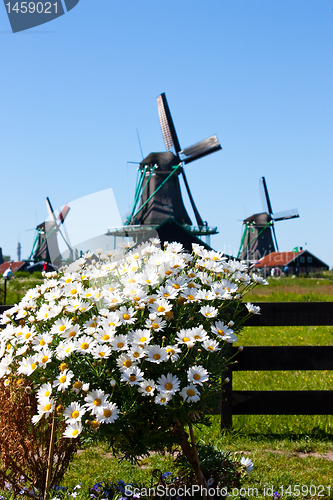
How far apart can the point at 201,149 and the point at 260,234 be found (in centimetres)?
2396

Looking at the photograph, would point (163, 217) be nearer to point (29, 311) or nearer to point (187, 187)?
point (187, 187)

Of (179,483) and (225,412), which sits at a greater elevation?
(179,483)

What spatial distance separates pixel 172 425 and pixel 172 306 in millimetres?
591

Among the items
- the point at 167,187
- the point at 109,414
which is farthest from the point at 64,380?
the point at 167,187

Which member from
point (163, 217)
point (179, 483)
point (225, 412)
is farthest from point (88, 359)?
point (163, 217)

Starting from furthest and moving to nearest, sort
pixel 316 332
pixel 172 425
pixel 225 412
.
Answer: pixel 316 332, pixel 225 412, pixel 172 425

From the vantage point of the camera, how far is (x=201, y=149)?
1256 inches

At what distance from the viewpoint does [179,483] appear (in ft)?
7.97

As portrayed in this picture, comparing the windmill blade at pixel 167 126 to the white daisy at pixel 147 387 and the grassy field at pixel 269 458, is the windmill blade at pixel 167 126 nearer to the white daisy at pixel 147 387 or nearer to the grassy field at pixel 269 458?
the grassy field at pixel 269 458

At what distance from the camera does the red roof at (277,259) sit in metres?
55.2

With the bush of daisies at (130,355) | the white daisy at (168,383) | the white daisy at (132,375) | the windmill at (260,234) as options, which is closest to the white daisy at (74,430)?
the bush of daisies at (130,355)

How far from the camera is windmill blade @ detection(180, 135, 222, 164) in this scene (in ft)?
103

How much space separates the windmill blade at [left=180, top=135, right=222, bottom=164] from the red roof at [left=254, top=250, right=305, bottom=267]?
25843mm

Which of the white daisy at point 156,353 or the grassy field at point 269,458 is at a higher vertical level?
the white daisy at point 156,353
